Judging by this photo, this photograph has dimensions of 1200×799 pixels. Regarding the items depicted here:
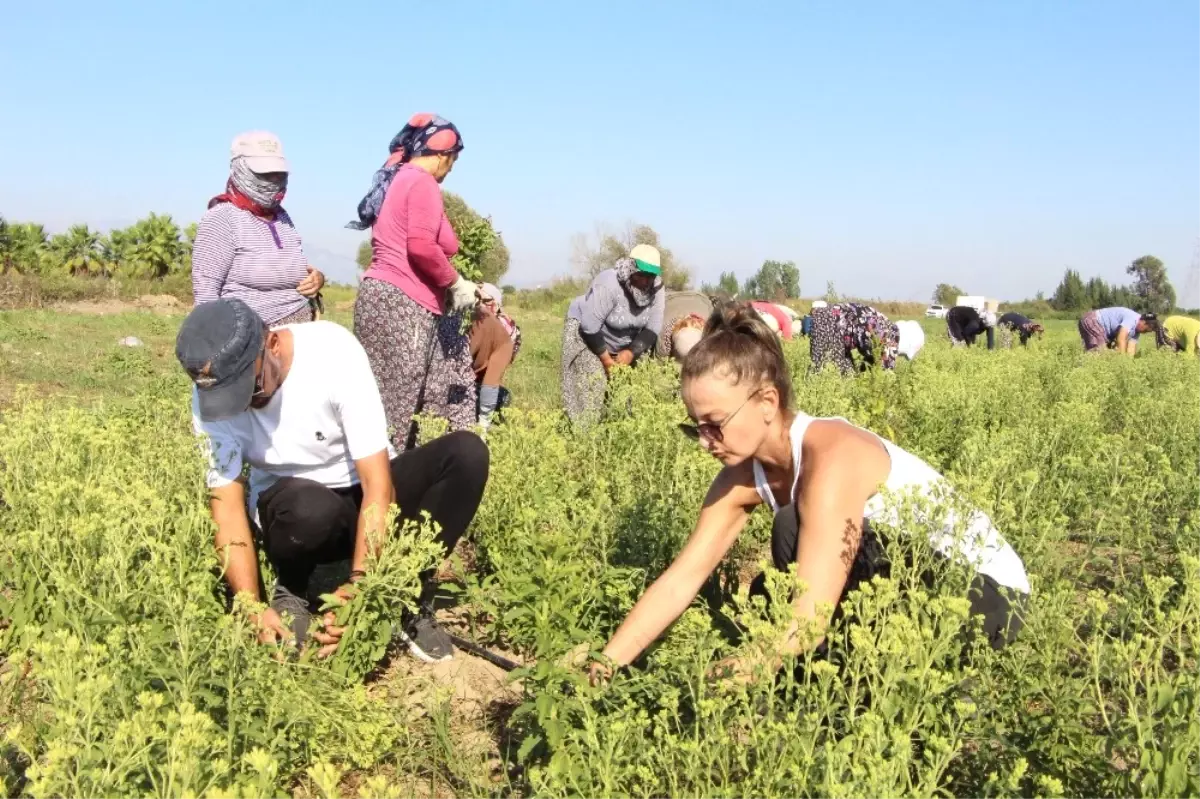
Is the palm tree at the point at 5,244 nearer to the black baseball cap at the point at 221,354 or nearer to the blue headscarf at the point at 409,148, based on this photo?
the blue headscarf at the point at 409,148

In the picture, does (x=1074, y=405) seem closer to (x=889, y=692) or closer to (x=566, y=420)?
→ (x=566, y=420)

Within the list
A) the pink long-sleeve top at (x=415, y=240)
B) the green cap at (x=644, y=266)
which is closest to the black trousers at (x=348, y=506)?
the pink long-sleeve top at (x=415, y=240)

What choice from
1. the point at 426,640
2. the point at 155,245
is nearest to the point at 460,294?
the point at 426,640

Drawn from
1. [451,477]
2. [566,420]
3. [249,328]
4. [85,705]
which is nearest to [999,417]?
[566,420]

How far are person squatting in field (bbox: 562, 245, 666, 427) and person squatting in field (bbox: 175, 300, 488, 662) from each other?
283 centimetres

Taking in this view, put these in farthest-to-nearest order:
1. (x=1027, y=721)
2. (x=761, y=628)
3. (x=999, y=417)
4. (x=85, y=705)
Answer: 1. (x=999, y=417)
2. (x=1027, y=721)
3. (x=761, y=628)
4. (x=85, y=705)

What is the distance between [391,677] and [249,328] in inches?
46.9

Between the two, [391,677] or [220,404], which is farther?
[391,677]

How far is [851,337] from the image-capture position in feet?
24.8

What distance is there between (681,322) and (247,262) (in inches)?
122

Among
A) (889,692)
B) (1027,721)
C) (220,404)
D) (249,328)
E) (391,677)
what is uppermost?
(249,328)

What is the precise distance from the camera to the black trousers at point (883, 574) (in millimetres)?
2713

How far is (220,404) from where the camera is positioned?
2.88 metres

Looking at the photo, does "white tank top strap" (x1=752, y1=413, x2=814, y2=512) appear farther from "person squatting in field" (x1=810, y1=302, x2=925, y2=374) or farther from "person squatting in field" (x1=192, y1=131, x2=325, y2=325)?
"person squatting in field" (x1=810, y1=302, x2=925, y2=374)
